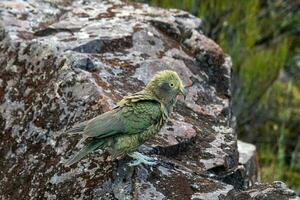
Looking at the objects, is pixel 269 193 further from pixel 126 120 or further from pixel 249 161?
pixel 249 161

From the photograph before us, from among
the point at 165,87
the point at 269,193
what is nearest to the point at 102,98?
the point at 165,87

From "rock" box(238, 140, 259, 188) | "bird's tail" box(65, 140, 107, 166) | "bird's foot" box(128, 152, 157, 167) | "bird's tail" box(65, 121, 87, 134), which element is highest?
"bird's tail" box(65, 121, 87, 134)

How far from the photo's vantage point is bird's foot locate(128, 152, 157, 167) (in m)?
4.21

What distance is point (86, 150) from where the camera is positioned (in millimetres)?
4109

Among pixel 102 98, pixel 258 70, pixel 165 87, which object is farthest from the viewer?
pixel 258 70

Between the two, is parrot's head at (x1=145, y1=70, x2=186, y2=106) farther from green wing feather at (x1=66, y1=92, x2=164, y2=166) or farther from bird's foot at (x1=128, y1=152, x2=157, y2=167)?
bird's foot at (x1=128, y1=152, x2=157, y2=167)

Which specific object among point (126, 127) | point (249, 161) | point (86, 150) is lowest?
point (249, 161)

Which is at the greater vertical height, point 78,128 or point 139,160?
point 78,128

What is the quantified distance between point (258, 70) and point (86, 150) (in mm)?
4886

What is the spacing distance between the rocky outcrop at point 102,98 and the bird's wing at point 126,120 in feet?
0.75

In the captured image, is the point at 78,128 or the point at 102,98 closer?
the point at 78,128

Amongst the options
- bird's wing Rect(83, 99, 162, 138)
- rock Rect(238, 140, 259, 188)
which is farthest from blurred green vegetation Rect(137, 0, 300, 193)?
bird's wing Rect(83, 99, 162, 138)

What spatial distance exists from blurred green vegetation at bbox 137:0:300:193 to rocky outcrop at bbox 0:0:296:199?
96.5 inches

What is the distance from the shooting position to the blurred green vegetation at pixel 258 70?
342 inches
